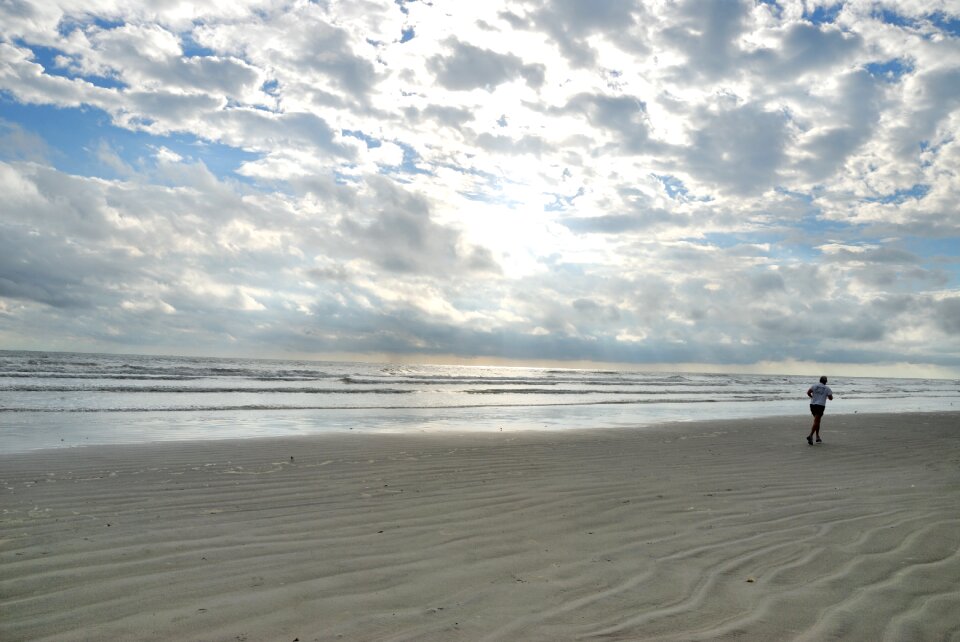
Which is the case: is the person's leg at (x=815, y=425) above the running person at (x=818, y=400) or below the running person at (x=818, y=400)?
below

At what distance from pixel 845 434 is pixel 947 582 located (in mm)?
14696

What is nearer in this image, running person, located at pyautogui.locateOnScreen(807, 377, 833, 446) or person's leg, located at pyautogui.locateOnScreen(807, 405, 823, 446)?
person's leg, located at pyautogui.locateOnScreen(807, 405, 823, 446)

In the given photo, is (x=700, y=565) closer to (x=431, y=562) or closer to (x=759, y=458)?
(x=431, y=562)

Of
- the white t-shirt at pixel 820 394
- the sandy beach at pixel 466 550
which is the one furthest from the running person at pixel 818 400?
the sandy beach at pixel 466 550

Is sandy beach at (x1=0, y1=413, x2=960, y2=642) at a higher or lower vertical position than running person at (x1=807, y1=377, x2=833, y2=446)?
lower

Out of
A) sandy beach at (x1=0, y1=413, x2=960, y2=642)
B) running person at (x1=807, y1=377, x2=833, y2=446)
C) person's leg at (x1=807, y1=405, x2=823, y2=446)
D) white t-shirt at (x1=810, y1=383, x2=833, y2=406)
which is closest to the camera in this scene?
sandy beach at (x1=0, y1=413, x2=960, y2=642)

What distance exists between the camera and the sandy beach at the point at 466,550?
3977 millimetres

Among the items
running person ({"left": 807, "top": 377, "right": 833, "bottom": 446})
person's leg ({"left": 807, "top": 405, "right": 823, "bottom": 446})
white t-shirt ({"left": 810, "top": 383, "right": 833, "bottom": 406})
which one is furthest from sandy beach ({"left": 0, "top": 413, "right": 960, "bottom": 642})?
white t-shirt ({"left": 810, "top": 383, "right": 833, "bottom": 406})

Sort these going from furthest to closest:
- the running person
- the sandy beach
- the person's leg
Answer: the running person → the person's leg → the sandy beach

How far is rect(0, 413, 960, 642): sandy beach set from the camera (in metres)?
3.98

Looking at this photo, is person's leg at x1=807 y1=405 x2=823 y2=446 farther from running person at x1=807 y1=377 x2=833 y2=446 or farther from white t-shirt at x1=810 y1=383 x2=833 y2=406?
white t-shirt at x1=810 y1=383 x2=833 y2=406

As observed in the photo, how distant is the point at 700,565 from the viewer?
5148 millimetres

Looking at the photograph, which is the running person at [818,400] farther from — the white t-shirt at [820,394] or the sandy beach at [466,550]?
the sandy beach at [466,550]

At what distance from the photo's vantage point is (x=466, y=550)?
18.1ft
